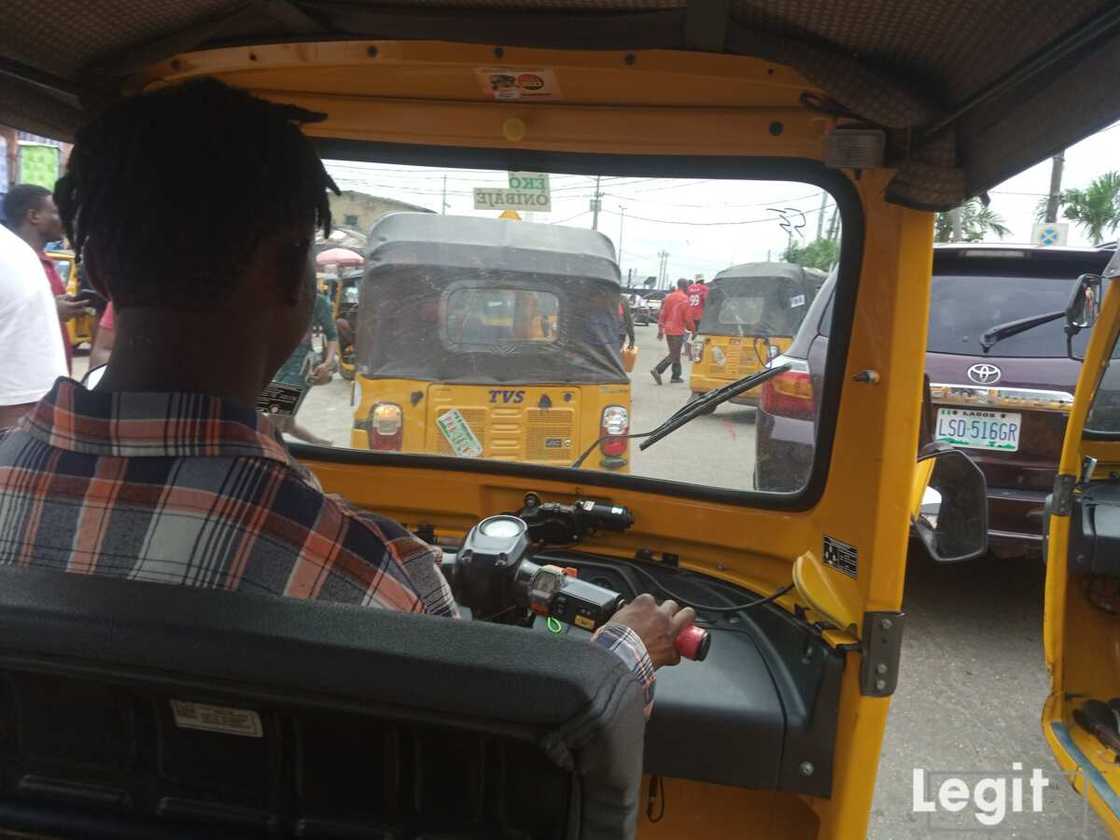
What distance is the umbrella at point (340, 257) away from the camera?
2.27 metres

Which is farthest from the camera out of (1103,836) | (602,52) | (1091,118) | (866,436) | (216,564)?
(1103,836)

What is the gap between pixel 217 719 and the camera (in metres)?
1.00

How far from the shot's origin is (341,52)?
1.80 m

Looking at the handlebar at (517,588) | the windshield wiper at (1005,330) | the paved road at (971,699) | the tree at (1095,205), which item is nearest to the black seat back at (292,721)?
the handlebar at (517,588)

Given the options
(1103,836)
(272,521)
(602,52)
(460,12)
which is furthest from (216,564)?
(1103,836)

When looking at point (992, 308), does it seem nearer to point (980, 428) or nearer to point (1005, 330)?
point (1005, 330)

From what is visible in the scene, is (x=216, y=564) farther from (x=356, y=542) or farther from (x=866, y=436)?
(x=866, y=436)

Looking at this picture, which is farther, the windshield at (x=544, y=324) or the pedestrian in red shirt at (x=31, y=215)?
the pedestrian in red shirt at (x=31, y=215)

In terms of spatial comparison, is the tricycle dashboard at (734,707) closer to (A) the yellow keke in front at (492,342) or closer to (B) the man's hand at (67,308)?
(A) the yellow keke in front at (492,342)

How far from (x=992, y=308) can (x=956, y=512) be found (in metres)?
3.45

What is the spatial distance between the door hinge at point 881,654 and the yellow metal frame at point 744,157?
27 millimetres

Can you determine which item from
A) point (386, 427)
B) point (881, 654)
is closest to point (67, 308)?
point (386, 427)

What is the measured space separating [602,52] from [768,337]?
838 mm
